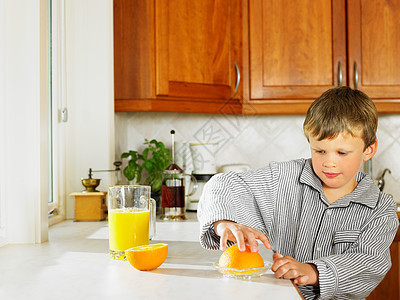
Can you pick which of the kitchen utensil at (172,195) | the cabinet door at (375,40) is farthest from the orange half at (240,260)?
the cabinet door at (375,40)

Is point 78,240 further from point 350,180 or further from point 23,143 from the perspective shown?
point 350,180

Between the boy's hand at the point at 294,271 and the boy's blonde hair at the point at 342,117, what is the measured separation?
0.32 meters

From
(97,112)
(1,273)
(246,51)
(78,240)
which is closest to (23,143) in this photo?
(78,240)

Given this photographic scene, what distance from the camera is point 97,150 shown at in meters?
2.04

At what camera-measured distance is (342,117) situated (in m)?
1.18

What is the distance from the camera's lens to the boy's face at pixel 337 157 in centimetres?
117

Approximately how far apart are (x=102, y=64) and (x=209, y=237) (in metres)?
1.16

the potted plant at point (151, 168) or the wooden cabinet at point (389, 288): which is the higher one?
the potted plant at point (151, 168)

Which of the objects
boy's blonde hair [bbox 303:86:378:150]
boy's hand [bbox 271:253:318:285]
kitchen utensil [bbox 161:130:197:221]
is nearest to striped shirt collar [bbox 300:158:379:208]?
boy's blonde hair [bbox 303:86:378:150]

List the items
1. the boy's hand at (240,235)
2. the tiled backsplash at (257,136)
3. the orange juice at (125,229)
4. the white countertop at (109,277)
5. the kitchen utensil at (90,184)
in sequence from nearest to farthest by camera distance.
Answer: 1. the white countertop at (109,277)
2. the boy's hand at (240,235)
3. the orange juice at (125,229)
4. the kitchen utensil at (90,184)
5. the tiled backsplash at (257,136)

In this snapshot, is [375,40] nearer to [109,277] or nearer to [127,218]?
[127,218]

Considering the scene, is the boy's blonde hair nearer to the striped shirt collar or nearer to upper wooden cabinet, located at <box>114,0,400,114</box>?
the striped shirt collar

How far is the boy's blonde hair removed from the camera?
3.85ft

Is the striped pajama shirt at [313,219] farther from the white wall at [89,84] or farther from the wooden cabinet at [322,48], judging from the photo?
the wooden cabinet at [322,48]
